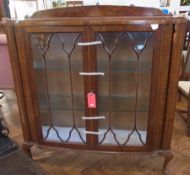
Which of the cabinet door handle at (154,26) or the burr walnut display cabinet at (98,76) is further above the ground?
the cabinet door handle at (154,26)

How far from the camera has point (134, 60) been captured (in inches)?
47.8

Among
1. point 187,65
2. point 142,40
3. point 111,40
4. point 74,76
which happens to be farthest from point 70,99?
point 187,65

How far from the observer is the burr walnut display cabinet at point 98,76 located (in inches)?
43.4

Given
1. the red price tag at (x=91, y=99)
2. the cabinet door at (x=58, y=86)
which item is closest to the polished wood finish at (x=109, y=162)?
the cabinet door at (x=58, y=86)

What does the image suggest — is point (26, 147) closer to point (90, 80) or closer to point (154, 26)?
point (90, 80)

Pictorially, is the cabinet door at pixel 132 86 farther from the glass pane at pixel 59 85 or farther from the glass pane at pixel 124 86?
the glass pane at pixel 59 85

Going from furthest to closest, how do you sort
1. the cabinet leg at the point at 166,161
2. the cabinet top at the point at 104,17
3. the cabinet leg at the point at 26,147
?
the cabinet leg at the point at 26,147
the cabinet leg at the point at 166,161
the cabinet top at the point at 104,17

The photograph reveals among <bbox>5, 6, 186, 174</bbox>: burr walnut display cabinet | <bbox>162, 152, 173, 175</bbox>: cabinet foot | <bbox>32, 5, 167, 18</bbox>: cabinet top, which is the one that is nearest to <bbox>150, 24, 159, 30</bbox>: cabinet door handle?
<bbox>5, 6, 186, 174</bbox>: burr walnut display cabinet

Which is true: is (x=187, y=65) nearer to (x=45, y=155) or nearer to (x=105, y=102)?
(x=105, y=102)

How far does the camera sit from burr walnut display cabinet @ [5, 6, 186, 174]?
3.61ft

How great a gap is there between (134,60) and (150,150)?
0.58m

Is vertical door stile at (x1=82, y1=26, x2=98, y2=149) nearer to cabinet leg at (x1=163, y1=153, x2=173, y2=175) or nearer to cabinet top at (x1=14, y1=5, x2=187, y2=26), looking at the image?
cabinet top at (x1=14, y1=5, x2=187, y2=26)

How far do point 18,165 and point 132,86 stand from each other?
0.82 meters

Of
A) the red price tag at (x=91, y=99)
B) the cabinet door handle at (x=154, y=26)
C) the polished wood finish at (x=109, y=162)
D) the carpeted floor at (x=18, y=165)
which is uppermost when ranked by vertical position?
the cabinet door handle at (x=154, y=26)
